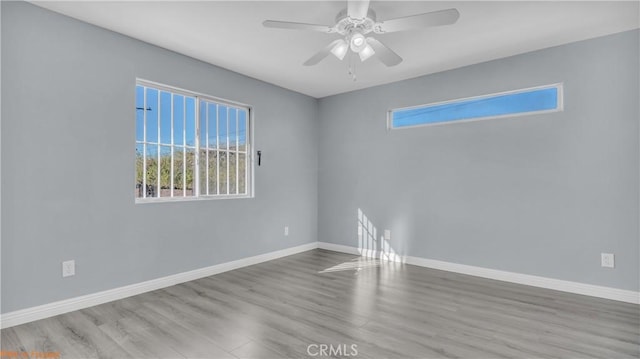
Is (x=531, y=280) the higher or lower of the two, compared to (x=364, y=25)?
lower

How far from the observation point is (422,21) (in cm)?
216

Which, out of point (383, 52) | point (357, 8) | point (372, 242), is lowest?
point (372, 242)

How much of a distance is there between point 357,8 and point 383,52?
54cm

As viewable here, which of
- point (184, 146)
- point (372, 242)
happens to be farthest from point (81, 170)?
point (372, 242)

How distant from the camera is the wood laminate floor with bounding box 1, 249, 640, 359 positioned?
84.2 inches

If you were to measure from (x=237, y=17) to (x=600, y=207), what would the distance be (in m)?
3.77

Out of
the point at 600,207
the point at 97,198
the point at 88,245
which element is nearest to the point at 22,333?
the point at 88,245

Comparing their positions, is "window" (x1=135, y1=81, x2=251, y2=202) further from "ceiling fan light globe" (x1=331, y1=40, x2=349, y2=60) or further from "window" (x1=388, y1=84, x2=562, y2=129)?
"window" (x1=388, y1=84, x2=562, y2=129)

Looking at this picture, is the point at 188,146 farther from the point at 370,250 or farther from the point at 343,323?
the point at 370,250

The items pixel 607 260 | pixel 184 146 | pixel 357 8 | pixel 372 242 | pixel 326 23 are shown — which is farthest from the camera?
pixel 372 242

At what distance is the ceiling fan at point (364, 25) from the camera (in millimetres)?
2095

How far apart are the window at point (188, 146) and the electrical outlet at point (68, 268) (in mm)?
762

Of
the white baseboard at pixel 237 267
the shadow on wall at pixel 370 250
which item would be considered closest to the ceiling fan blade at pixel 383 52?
the shadow on wall at pixel 370 250

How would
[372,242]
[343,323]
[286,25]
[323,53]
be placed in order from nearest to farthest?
[286,25]
[343,323]
[323,53]
[372,242]
